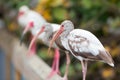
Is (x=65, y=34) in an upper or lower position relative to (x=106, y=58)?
upper

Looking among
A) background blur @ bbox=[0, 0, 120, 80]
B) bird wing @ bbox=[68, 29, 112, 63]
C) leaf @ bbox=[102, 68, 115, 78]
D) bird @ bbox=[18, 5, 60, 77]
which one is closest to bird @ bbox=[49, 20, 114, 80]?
bird wing @ bbox=[68, 29, 112, 63]

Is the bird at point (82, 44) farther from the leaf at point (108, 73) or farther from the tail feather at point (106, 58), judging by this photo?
the leaf at point (108, 73)

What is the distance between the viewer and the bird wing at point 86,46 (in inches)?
47.3

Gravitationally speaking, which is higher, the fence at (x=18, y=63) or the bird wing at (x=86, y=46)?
the fence at (x=18, y=63)

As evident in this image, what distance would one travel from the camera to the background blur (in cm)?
249

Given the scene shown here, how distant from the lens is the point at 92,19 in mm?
2586

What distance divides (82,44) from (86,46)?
0.04ft

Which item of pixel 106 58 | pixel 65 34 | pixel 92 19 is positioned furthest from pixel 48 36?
pixel 92 19

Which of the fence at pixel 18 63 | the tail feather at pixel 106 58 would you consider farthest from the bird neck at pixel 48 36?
the tail feather at pixel 106 58

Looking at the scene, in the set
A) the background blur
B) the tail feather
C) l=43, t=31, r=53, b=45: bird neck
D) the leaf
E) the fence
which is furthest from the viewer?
the leaf

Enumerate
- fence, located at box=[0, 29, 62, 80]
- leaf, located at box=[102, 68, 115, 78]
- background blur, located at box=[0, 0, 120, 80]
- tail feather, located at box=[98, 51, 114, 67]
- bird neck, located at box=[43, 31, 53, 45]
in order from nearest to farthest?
tail feather, located at box=[98, 51, 114, 67] < bird neck, located at box=[43, 31, 53, 45] < fence, located at box=[0, 29, 62, 80] < background blur, located at box=[0, 0, 120, 80] < leaf, located at box=[102, 68, 115, 78]

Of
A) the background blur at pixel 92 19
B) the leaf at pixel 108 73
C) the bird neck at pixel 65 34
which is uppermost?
the background blur at pixel 92 19

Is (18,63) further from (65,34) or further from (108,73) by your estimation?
(65,34)

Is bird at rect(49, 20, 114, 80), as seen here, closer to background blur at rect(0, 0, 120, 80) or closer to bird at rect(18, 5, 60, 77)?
bird at rect(18, 5, 60, 77)
